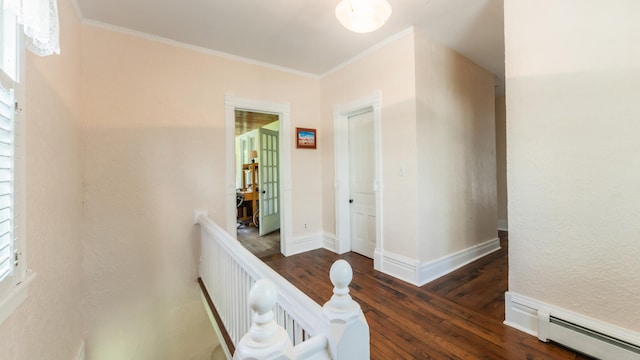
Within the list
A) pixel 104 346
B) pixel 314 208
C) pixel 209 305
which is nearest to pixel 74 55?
pixel 209 305

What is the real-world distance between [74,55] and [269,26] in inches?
65.5

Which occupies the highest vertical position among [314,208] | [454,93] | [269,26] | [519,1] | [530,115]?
[269,26]

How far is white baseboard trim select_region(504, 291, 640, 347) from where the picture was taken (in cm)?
137

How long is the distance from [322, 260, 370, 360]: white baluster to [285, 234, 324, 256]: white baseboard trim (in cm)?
271

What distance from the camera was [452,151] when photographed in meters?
2.80

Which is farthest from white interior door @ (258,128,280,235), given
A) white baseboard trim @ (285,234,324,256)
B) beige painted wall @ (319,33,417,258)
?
beige painted wall @ (319,33,417,258)

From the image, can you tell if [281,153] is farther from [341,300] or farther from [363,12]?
[341,300]

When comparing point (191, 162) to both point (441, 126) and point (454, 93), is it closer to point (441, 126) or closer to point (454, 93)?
point (441, 126)

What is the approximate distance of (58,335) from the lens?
1.50 metres

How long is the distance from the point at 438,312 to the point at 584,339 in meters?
0.83

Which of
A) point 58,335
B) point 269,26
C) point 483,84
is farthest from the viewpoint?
point 483,84

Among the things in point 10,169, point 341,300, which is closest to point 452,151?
point 341,300

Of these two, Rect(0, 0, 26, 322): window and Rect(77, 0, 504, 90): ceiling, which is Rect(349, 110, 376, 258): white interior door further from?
Rect(0, 0, 26, 322): window

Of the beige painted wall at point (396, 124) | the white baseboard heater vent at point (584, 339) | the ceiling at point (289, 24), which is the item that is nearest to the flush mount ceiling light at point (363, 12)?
the ceiling at point (289, 24)
